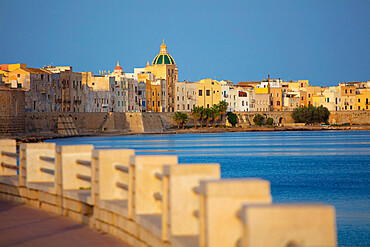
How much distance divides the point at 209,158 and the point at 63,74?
34.6m

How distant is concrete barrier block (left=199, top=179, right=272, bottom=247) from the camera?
456cm

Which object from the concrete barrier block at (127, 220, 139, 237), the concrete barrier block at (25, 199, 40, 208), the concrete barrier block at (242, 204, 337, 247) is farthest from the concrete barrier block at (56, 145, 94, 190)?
the concrete barrier block at (242, 204, 337, 247)

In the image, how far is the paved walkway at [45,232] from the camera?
702cm

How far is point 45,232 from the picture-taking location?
7.59 meters

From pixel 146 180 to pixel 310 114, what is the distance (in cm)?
9878

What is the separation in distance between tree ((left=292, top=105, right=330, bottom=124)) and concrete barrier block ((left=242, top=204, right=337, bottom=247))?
332 feet

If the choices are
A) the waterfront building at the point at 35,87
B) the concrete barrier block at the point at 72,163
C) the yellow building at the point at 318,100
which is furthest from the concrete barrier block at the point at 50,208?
the yellow building at the point at 318,100

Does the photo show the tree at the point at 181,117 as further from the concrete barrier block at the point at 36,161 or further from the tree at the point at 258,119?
the concrete barrier block at the point at 36,161

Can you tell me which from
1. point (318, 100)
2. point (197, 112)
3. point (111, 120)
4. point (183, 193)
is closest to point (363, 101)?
point (318, 100)

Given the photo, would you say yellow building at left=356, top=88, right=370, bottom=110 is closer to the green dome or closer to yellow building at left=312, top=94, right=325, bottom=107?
yellow building at left=312, top=94, right=325, bottom=107

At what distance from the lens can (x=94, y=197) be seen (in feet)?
25.9

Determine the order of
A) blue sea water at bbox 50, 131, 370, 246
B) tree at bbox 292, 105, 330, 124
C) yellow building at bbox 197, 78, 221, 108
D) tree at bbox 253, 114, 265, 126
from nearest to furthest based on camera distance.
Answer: blue sea water at bbox 50, 131, 370, 246, tree at bbox 253, 114, 265, 126, tree at bbox 292, 105, 330, 124, yellow building at bbox 197, 78, 221, 108

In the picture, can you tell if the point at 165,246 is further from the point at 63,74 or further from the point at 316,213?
the point at 63,74

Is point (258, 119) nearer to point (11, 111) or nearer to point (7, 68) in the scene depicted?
point (7, 68)
